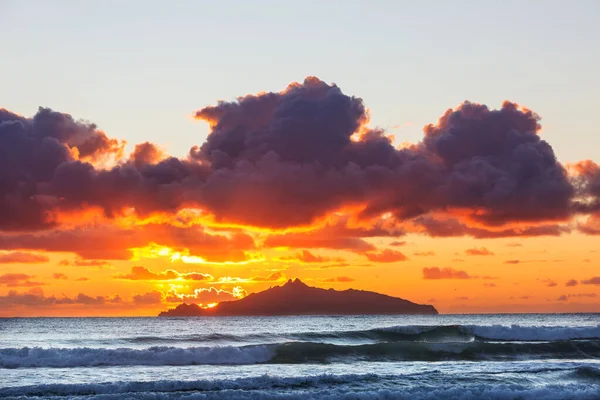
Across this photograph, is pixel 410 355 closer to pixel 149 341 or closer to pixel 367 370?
pixel 367 370

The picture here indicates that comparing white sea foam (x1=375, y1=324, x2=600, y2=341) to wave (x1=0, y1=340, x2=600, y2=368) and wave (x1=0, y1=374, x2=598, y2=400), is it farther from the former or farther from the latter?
wave (x1=0, y1=374, x2=598, y2=400)

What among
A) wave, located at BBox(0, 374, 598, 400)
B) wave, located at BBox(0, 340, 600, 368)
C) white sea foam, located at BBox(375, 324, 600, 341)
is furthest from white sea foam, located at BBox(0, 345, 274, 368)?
white sea foam, located at BBox(375, 324, 600, 341)

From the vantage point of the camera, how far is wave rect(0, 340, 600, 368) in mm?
41938

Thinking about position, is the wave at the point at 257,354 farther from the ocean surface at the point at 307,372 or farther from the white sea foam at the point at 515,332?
the white sea foam at the point at 515,332

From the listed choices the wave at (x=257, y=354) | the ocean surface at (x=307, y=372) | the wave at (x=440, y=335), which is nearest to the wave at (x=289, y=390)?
the ocean surface at (x=307, y=372)

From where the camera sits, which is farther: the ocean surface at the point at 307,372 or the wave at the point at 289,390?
the ocean surface at the point at 307,372

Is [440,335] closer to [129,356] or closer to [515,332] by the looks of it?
[515,332]

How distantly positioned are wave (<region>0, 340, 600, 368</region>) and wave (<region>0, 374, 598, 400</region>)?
10.9m

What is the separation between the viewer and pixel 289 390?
30453mm

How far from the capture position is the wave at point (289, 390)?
2906 cm

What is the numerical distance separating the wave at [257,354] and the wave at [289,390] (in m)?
10.9

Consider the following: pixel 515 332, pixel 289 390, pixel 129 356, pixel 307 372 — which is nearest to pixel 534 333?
pixel 515 332

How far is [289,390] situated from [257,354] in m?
13.9

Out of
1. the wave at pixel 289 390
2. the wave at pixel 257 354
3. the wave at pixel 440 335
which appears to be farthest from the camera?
the wave at pixel 440 335
